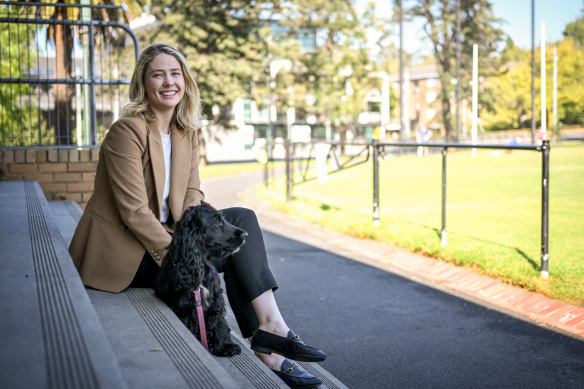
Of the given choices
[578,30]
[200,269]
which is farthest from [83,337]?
[578,30]

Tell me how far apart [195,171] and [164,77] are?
62 centimetres

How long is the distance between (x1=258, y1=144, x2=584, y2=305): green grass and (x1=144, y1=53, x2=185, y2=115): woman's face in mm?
3775

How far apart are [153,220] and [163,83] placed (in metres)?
0.91

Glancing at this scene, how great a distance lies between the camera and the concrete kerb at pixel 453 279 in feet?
17.4

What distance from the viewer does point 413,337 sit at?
16.1ft

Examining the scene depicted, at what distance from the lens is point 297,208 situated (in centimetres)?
1255

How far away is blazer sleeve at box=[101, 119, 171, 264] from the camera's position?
349 cm

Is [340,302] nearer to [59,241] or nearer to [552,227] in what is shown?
[59,241]

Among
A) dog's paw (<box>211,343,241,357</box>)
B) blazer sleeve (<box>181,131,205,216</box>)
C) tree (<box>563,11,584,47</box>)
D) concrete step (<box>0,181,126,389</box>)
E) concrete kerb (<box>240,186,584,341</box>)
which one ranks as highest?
tree (<box>563,11,584,47</box>)

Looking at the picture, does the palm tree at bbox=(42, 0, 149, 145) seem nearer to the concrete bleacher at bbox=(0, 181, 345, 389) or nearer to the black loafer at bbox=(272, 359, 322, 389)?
the concrete bleacher at bbox=(0, 181, 345, 389)

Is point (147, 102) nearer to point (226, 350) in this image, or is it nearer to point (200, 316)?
point (200, 316)

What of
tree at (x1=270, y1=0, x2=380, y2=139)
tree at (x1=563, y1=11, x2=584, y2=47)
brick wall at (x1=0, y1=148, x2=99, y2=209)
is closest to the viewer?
brick wall at (x1=0, y1=148, x2=99, y2=209)

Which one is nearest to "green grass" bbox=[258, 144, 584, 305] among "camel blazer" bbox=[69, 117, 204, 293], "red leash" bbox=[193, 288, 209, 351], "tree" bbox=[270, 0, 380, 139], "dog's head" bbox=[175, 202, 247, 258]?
"dog's head" bbox=[175, 202, 247, 258]

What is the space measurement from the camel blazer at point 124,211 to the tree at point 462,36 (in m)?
57.5
